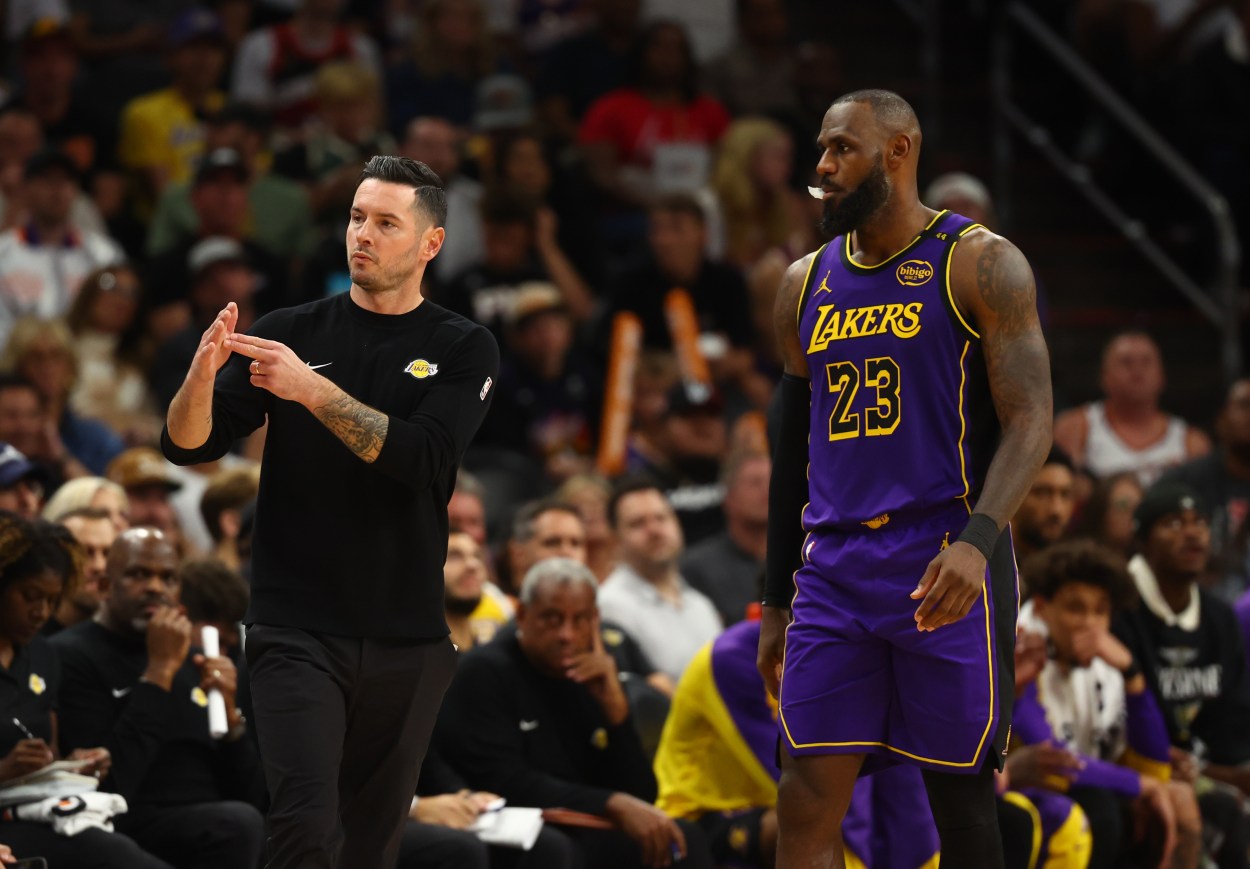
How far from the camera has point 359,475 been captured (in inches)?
184

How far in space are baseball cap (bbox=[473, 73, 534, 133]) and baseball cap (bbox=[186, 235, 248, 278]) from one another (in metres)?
2.23

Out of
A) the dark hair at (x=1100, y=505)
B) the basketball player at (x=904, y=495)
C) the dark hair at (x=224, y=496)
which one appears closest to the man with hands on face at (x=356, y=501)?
the basketball player at (x=904, y=495)

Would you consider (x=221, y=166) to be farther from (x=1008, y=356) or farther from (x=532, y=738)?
(x=1008, y=356)

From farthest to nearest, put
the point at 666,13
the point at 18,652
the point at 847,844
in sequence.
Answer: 1. the point at 666,13
2. the point at 847,844
3. the point at 18,652

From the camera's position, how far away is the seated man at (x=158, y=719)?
606 cm

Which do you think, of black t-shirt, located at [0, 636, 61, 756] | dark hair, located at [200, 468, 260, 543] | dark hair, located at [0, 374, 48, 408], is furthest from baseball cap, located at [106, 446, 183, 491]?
black t-shirt, located at [0, 636, 61, 756]

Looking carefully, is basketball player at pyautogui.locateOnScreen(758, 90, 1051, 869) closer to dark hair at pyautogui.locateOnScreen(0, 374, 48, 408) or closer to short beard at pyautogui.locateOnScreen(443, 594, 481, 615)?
short beard at pyautogui.locateOnScreen(443, 594, 481, 615)

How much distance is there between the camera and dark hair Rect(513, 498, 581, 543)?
8078 millimetres

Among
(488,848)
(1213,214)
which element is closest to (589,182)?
(1213,214)

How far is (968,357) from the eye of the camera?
4770mm

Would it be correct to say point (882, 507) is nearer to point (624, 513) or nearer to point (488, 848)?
point (488, 848)

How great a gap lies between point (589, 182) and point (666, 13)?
7.42ft

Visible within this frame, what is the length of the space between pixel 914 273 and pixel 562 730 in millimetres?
2705

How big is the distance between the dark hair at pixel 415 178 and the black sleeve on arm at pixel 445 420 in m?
0.32
